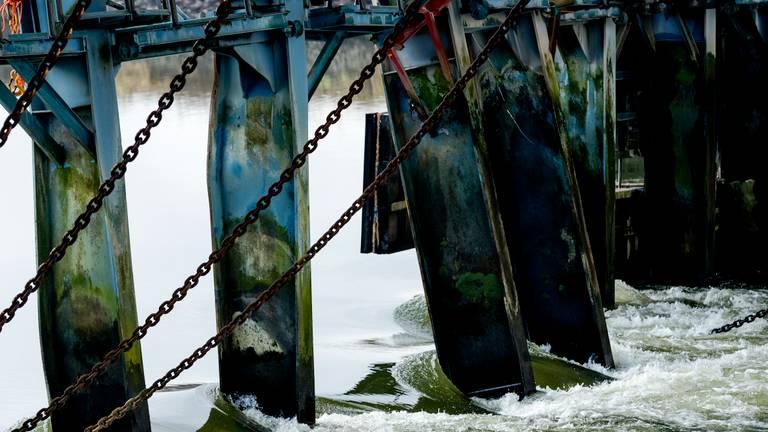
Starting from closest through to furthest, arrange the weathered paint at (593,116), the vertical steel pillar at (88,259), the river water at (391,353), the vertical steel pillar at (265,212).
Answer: the vertical steel pillar at (88,259) → the vertical steel pillar at (265,212) → the river water at (391,353) → the weathered paint at (593,116)

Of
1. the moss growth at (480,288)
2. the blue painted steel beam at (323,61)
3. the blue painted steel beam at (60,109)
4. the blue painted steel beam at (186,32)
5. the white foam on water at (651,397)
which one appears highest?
the blue painted steel beam at (186,32)

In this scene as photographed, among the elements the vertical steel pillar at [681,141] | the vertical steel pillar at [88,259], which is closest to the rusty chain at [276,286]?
the vertical steel pillar at [88,259]

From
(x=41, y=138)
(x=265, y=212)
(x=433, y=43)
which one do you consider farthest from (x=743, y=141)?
(x=41, y=138)

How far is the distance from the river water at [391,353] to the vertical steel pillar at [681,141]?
54cm

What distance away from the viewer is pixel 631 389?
10.8 meters

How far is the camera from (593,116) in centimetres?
1335

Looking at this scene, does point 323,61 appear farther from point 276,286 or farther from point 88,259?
point 276,286

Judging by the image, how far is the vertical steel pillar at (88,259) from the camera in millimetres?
8148

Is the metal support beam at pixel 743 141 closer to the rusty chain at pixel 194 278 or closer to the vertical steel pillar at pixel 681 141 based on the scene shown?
the vertical steel pillar at pixel 681 141

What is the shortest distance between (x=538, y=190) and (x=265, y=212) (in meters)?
2.78

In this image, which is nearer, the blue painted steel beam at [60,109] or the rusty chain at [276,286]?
the rusty chain at [276,286]

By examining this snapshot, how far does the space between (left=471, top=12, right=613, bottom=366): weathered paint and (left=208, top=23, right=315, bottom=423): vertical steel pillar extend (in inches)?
89.9

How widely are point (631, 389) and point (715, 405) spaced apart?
2.59 feet

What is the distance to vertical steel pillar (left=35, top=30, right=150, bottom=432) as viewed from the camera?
8.15m
